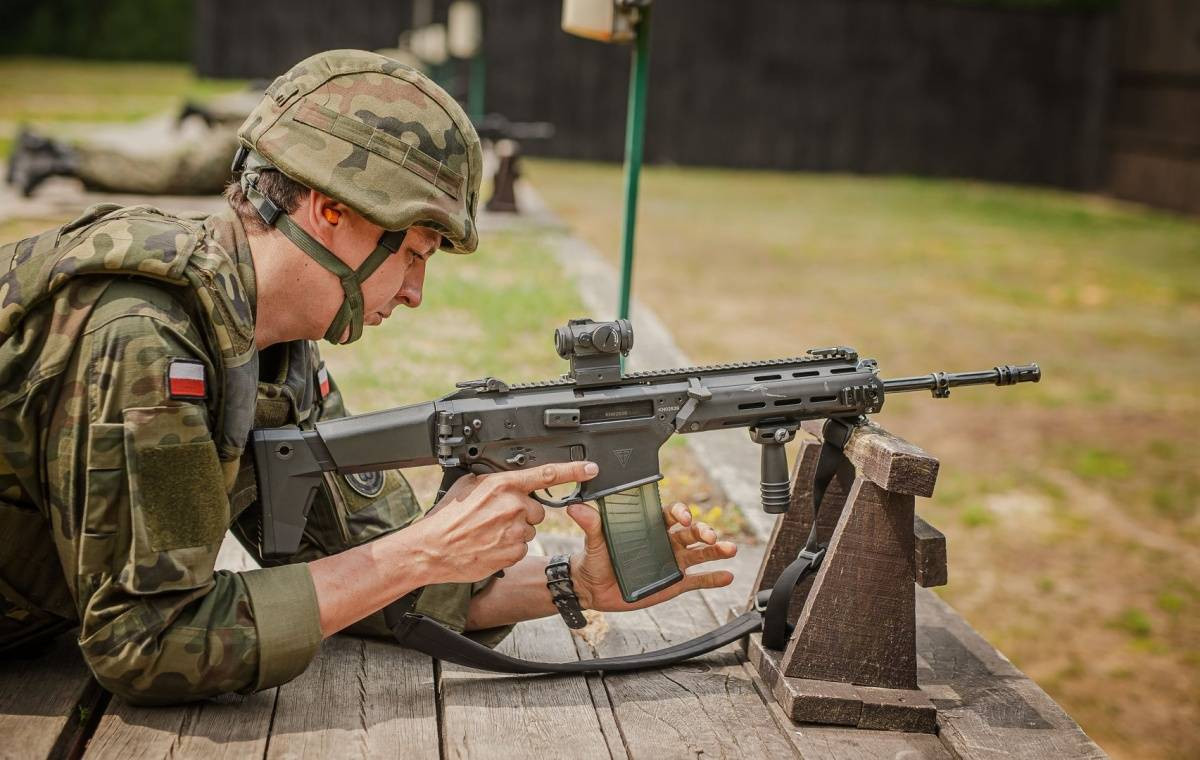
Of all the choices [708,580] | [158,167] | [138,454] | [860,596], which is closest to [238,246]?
[138,454]

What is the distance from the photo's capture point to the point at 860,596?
132 inches

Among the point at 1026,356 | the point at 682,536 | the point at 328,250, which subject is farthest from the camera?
the point at 1026,356

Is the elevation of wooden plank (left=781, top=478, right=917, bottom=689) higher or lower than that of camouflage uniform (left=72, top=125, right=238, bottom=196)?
lower

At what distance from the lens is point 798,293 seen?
522 inches

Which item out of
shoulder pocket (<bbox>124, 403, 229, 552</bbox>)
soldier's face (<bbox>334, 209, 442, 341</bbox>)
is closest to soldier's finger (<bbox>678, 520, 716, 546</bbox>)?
soldier's face (<bbox>334, 209, 442, 341</bbox>)

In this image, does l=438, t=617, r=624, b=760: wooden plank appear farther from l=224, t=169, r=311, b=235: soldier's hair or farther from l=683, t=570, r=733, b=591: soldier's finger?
l=224, t=169, r=311, b=235: soldier's hair

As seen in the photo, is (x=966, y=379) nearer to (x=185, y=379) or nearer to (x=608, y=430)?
(x=608, y=430)

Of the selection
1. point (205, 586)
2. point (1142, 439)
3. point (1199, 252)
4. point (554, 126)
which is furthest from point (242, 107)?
point (205, 586)

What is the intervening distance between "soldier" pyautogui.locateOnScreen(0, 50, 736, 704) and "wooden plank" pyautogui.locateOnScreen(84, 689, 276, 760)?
9 centimetres

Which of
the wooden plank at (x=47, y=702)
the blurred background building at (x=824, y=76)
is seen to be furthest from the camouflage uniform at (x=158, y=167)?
the blurred background building at (x=824, y=76)

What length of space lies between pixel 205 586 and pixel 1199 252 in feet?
60.0

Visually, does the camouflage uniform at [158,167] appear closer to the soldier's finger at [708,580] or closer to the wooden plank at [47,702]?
the wooden plank at [47,702]

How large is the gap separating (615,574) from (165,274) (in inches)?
56.7

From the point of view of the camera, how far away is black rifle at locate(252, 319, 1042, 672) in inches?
126
